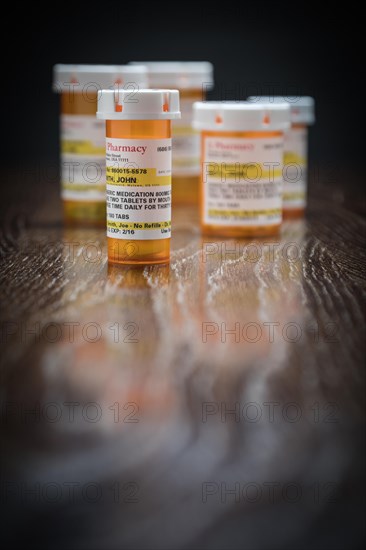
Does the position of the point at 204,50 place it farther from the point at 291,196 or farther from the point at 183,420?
the point at 183,420

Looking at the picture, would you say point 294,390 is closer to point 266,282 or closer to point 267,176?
point 266,282

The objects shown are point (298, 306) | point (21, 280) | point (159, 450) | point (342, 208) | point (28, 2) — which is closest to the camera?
point (159, 450)

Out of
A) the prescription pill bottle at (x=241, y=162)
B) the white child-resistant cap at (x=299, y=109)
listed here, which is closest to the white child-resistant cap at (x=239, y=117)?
the prescription pill bottle at (x=241, y=162)

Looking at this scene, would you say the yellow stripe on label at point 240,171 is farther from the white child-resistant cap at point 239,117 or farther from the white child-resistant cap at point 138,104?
the white child-resistant cap at point 138,104

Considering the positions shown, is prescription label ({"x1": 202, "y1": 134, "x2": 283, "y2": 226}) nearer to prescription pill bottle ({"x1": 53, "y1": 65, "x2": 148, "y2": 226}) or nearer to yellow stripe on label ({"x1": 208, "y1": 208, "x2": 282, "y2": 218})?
yellow stripe on label ({"x1": 208, "y1": 208, "x2": 282, "y2": 218})

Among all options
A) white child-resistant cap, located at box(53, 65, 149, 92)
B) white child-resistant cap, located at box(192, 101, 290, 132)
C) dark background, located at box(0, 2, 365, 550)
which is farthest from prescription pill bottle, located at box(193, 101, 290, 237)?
dark background, located at box(0, 2, 365, 550)

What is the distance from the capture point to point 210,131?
1.48 metres

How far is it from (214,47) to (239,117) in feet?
4.28

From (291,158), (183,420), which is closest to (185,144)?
(291,158)

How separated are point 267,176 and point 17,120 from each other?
1.48 metres

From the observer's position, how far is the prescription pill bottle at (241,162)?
1462 millimetres

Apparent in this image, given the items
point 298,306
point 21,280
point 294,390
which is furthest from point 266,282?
point 294,390

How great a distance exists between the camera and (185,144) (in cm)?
186

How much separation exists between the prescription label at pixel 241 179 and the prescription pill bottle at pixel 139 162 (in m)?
0.22
